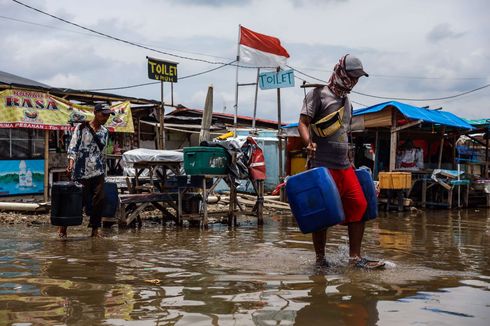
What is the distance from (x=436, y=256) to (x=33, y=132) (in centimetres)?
1177

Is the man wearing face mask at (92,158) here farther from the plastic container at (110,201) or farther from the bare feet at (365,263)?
the bare feet at (365,263)

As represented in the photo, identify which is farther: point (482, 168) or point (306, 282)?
point (482, 168)

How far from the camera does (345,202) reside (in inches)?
199

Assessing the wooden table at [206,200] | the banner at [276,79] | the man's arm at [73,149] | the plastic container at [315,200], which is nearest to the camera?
the plastic container at [315,200]

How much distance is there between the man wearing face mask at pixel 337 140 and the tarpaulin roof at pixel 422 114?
31.4 feet

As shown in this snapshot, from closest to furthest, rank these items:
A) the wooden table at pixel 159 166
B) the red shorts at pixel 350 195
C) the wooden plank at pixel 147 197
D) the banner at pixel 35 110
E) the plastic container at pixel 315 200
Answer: the plastic container at pixel 315 200
the red shorts at pixel 350 195
the wooden plank at pixel 147 197
the wooden table at pixel 159 166
the banner at pixel 35 110

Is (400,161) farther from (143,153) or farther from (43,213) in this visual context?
(43,213)

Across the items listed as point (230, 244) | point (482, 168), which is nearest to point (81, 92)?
point (230, 244)

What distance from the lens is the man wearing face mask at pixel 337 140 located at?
5062 mm

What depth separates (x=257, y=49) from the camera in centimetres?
1593

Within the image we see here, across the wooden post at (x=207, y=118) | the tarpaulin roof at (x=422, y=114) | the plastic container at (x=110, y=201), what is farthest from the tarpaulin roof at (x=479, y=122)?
the plastic container at (x=110, y=201)

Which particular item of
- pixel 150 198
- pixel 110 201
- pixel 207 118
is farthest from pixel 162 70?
pixel 110 201

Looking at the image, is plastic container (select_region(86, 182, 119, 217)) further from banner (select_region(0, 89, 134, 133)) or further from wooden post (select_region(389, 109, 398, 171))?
wooden post (select_region(389, 109, 398, 171))

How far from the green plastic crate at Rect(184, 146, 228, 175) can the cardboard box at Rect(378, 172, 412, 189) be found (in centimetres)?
628
